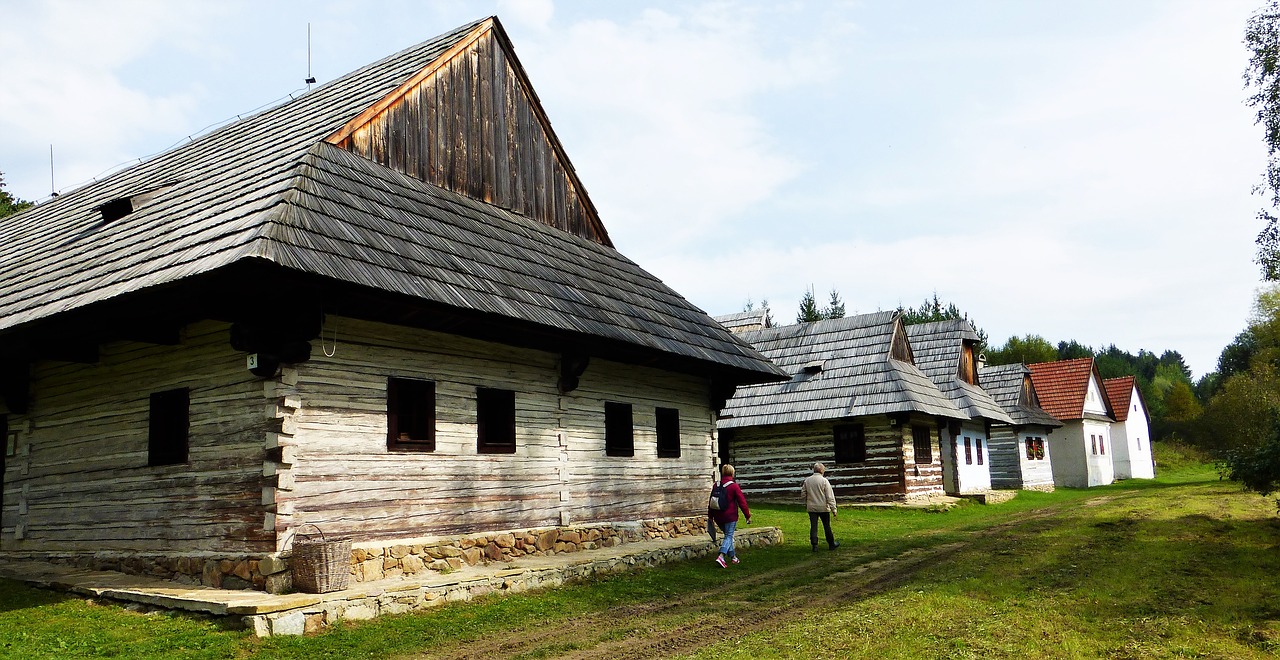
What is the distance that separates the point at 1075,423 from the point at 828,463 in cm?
1893

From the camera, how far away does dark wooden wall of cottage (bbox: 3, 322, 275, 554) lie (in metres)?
9.27

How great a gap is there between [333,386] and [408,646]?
3.12 metres

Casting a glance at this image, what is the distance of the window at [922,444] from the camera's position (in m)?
23.6

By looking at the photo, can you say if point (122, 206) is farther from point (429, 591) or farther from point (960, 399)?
point (960, 399)

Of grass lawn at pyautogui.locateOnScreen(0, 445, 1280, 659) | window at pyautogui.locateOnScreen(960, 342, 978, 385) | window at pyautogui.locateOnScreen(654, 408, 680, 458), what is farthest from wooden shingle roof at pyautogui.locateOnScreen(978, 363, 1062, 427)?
grass lawn at pyautogui.locateOnScreen(0, 445, 1280, 659)

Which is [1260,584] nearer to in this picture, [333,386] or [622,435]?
[622,435]

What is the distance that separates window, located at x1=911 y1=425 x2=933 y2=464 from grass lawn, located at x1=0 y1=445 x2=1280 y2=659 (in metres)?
10.8

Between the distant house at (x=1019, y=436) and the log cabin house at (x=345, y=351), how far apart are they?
21.1m

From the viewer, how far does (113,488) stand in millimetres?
10531

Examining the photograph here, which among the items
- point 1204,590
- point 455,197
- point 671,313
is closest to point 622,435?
point 671,313

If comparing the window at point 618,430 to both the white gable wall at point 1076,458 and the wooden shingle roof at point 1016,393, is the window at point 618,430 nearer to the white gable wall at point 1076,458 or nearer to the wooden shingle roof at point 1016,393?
the wooden shingle roof at point 1016,393

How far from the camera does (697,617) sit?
846 centimetres

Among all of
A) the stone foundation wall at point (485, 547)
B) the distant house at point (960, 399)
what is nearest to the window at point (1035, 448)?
the distant house at point (960, 399)

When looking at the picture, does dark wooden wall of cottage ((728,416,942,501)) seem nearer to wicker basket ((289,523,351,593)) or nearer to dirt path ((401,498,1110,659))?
dirt path ((401,498,1110,659))
